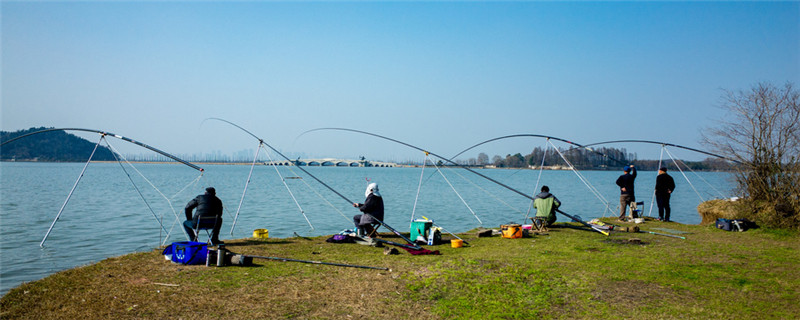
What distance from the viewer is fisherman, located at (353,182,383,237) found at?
11.6 meters

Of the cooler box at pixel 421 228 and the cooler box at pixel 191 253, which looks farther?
the cooler box at pixel 421 228

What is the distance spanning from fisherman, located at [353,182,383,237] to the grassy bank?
1624 millimetres

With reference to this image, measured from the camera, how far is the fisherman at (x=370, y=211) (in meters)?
11.6

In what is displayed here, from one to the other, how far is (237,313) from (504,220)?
58.9 feet

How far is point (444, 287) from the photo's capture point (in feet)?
23.9

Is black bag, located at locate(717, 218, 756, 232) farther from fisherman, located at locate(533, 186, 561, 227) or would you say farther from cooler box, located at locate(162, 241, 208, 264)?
cooler box, located at locate(162, 241, 208, 264)

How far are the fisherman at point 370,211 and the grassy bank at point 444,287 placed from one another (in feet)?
5.33

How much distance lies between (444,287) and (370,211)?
4.68 meters

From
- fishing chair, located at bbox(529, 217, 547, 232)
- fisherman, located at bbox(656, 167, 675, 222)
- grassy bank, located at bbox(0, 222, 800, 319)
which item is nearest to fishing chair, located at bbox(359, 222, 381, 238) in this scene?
grassy bank, located at bbox(0, 222, 800, 319)

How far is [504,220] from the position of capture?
74.2 feet

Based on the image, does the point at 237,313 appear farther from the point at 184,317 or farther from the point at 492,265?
the point at 492,265

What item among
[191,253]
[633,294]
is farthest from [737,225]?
[191,253]

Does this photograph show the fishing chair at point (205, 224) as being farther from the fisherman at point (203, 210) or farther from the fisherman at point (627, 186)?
the fisherman at point (627, 186)

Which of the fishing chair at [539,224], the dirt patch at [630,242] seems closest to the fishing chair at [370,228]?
the fishing chair at [539,224]
